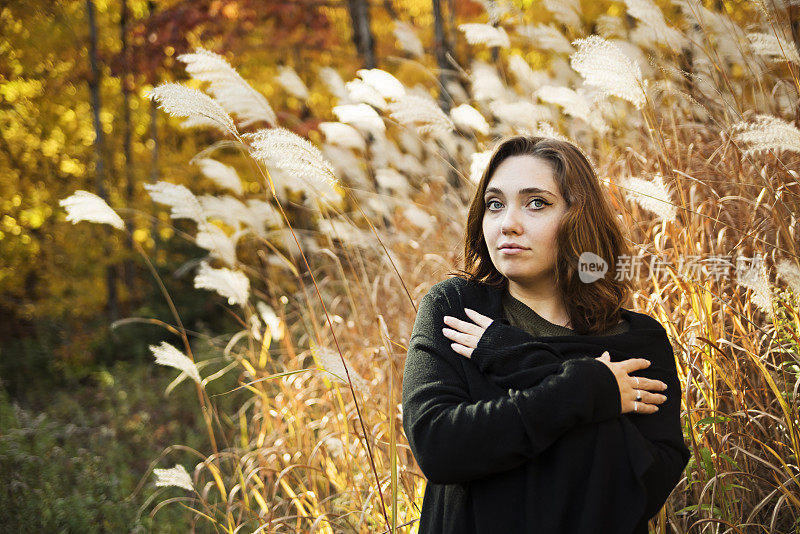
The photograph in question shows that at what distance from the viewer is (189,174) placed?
8.26m

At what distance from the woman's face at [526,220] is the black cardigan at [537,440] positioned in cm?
17

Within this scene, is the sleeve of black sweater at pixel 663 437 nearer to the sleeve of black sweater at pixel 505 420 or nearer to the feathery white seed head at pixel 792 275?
the sleeve of black sweater at pixel 505 420

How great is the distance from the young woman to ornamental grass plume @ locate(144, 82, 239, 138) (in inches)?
29.9

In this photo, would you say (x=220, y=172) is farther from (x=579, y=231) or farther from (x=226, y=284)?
(x=579, y=231)

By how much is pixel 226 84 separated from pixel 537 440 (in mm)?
1704

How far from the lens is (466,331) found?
56.6 inches

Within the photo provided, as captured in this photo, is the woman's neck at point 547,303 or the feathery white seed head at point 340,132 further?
the feathery white seed head at point 340,132

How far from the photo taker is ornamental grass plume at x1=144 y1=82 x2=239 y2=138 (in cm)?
166

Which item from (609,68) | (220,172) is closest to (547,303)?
(609,68)

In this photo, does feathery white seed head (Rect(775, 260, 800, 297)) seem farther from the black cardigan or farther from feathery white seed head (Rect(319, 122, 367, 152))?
feathery white seed head (Rect(319, 122, 367, 152))

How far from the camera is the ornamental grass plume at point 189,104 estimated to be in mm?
1657

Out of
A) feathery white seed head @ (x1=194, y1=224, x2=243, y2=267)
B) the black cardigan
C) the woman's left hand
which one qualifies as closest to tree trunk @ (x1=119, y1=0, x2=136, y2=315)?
feathery white seed head @ (x1=194, y1=224, x2=243, y2=267)

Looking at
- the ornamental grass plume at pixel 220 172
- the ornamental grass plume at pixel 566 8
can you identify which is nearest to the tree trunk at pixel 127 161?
the ornamental grass plume at pixel 220 172

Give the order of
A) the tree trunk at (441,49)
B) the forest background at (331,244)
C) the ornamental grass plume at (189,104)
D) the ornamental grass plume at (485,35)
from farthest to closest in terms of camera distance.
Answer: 1. the tree trunk at (441,49)
2. the ornamental grass plume at (485,35)
3. the forest background at (331,244)
4. the ornamental grass plume at (189,104)
